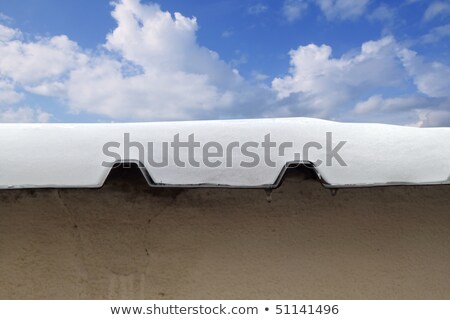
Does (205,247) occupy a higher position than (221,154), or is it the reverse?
(221,154)

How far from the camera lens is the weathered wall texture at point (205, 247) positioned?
238 centimetres

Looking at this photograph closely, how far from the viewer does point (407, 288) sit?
2406 millimetres

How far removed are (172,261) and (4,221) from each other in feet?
3.18

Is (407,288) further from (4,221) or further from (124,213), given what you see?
(4,221)

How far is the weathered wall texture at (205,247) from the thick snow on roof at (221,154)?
14.6 inches

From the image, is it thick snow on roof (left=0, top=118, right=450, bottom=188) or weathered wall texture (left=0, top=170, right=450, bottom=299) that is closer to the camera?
thick snow on roof (left=0, top=118, right=450, bottom=188)

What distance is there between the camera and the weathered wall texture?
238 cm

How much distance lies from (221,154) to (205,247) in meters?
0.63

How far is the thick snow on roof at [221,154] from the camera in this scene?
2.01 m

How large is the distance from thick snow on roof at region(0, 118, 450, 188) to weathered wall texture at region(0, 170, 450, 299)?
37 centimetres

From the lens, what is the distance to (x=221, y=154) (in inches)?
80.0

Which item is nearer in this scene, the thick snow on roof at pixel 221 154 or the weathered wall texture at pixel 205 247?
the thick snow on roof at pixel 221 154

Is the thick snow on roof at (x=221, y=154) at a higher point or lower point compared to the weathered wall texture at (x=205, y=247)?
higher

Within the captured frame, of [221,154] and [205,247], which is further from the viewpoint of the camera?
[205,247]
